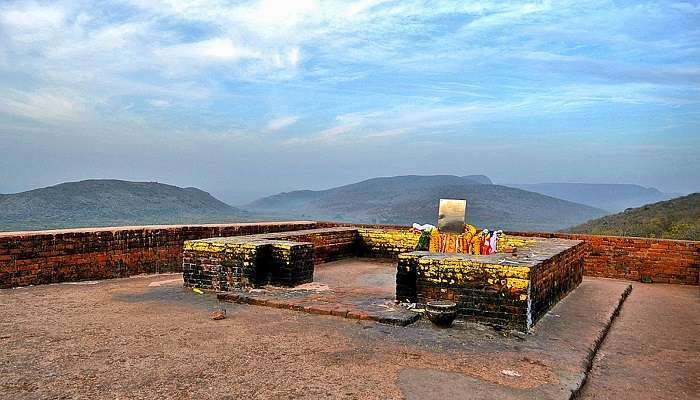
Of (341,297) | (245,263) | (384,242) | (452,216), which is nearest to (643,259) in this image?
(452,216)

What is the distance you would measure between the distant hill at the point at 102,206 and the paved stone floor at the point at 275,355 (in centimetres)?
4960

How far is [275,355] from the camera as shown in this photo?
4297 mm

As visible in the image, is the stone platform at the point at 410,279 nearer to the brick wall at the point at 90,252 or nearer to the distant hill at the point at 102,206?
the brick wall at the point at 90,252

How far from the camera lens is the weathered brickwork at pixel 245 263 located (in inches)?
277

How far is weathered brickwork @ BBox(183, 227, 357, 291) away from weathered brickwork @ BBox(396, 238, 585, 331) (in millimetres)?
1605

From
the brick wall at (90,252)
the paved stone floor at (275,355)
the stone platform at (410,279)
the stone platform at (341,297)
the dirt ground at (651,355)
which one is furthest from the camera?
the brick wall at (90,252)

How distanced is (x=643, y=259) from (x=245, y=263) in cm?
692

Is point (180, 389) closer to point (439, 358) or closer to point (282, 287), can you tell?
point (439, 358)

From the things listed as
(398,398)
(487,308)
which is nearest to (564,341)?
(487,308)

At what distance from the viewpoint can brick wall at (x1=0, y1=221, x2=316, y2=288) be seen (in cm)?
725

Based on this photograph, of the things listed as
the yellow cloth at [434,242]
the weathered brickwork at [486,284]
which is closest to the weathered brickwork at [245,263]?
the weathered brickwork at [486,284]

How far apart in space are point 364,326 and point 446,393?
175 cm

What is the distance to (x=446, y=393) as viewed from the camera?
3.57m

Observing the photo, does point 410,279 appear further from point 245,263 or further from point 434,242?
point 434,242
